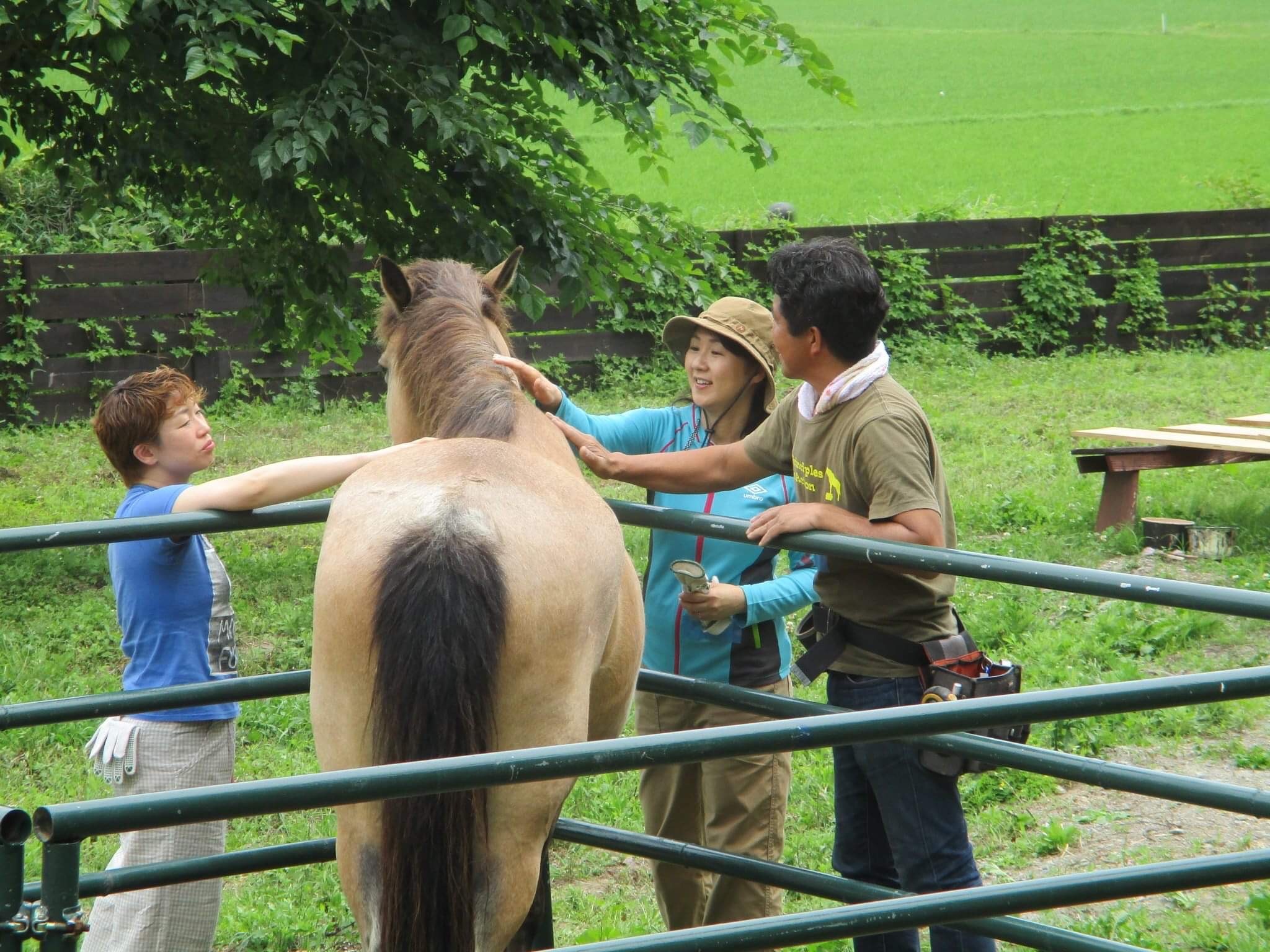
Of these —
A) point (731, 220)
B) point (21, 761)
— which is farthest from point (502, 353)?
point (731, 220)

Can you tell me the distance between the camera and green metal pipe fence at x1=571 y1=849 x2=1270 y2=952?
1.79 metres

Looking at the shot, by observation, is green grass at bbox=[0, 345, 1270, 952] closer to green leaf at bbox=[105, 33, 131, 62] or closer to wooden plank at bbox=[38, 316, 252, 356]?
wooden plank at bbox=[38, 316, 252, 356]

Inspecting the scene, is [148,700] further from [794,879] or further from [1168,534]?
[1168,534]

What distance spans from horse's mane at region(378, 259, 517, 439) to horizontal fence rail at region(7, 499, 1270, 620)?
34cm

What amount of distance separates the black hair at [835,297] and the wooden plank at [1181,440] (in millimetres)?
4885

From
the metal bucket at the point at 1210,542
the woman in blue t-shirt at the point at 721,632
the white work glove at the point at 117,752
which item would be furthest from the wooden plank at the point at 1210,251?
the white work glove at the point at 117,752

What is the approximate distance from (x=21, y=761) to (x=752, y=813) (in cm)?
319

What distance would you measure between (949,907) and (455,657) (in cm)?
91

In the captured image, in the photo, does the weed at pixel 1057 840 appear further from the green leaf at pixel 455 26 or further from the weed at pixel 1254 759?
the green leaf at pixel 455 26

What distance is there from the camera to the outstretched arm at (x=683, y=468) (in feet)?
10.8

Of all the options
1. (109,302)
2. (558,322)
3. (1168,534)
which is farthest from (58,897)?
(558,322)

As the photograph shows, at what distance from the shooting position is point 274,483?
2.69m

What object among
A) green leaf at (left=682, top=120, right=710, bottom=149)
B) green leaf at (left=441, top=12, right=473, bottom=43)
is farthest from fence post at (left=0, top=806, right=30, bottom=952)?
green leaf at (left=682, top=120, right=710, bottom=149)

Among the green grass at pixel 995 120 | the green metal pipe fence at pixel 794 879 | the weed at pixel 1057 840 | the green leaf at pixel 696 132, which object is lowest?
the weed at pixel 1057 840
